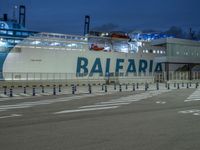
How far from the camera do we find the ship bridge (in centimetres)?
5635

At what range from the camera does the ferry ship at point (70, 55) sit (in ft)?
128

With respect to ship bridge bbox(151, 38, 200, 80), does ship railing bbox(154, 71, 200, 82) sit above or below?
below

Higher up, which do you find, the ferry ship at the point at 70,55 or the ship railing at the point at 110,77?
the ferry ship at the point at 70,55

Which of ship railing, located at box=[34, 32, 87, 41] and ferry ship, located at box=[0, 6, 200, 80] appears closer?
ferry ship, located at box=[0, 6, 200, 80]

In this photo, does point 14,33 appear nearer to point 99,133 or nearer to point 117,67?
point 117,67

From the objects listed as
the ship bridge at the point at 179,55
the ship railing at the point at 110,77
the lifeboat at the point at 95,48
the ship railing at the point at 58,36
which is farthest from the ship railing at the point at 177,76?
the ship railing at the point at 58,36


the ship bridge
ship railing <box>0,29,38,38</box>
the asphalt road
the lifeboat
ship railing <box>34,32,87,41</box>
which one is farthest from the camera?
the ship bridge

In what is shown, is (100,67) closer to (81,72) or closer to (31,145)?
(81,72)

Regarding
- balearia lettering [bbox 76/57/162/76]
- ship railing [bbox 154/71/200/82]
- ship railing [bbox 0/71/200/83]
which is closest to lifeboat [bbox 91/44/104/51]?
balearia lettering [bbox 76/57/162/76]

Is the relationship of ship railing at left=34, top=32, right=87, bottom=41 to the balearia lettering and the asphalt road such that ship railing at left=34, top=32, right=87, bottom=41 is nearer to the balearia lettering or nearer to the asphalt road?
the balearia lettering

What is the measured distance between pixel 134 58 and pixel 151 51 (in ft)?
17.3

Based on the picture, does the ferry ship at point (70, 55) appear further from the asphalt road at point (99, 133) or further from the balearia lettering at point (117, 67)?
the asphalt road at point (99, 133)

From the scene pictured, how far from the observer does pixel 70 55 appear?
4456 centimetres

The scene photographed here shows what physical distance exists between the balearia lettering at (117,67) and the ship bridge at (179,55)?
171 centimetres
